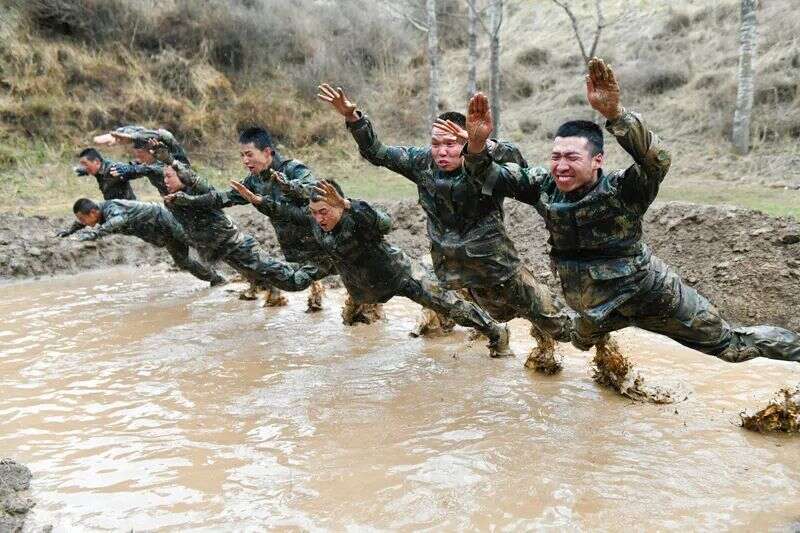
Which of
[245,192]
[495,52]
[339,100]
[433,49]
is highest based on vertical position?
[433,49]

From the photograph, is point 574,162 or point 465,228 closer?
point 574,162

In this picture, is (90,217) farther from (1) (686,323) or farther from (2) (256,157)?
(1) (686,323)

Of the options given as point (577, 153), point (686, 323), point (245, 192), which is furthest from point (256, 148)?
point (686, 323)

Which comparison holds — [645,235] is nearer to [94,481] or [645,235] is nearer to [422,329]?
[422,329]

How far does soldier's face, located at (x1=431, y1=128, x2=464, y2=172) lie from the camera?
473 centimetres

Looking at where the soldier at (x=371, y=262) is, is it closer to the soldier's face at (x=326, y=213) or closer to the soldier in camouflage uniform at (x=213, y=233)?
the soldier's face at (x=326, y=213)

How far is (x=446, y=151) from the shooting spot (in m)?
4.77

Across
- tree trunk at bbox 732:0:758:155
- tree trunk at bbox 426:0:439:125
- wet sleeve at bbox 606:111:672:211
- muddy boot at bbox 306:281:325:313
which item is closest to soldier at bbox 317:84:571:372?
wet sleeve at bbox 606:111:672:211

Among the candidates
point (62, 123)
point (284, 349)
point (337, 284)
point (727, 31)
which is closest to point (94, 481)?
point (284, 349)

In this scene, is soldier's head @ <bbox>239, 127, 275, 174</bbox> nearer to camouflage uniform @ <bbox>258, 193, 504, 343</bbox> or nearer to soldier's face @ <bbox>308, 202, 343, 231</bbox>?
camouflage uniform @ <bbox>258, 193, 504, 343</bbox>

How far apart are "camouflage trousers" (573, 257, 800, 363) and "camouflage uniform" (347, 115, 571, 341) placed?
86 centimetres

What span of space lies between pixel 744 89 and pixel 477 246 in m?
10.2

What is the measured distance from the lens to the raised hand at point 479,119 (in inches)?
153

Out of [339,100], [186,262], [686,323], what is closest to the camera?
[686,323]
